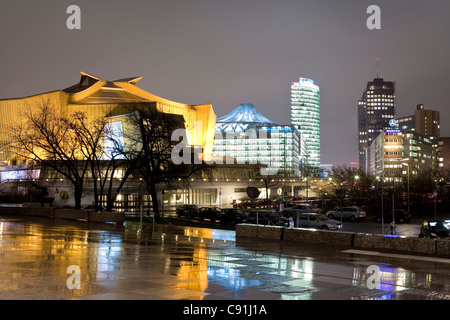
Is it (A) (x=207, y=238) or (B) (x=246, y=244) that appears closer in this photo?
(B) (x=246, y=244)

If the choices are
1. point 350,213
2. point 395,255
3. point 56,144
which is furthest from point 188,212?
point 395,255

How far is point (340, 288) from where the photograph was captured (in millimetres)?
11438

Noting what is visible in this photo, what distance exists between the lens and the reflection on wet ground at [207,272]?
10.6 m

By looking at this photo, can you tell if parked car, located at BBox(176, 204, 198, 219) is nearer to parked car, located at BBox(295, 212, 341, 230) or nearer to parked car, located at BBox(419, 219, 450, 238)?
parked car, located at BBox(295, 212, 341, 230)

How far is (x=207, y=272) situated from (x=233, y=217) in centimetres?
2973

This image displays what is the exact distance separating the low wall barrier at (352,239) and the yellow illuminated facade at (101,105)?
86.4 m

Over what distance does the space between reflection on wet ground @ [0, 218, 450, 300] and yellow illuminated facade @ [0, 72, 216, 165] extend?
90.8 m

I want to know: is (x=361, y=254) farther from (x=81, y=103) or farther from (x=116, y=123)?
(x=81, y=103)

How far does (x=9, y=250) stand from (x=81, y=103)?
112 meters

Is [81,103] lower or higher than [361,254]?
higher

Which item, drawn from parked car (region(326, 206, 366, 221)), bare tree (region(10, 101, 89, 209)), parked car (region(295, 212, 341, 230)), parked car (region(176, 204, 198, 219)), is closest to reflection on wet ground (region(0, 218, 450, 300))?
parked car (region(295, 212, 341, 230))

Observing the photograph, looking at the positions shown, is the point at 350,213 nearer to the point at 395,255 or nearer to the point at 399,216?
the point at 399,216
